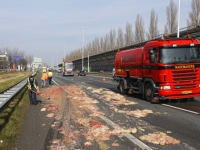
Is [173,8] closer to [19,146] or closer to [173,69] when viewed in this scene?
[173,69]

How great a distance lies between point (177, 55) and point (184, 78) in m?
1.15

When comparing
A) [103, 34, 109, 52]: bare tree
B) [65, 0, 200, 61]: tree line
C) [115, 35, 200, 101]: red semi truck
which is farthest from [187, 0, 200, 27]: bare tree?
[103, 34, 109, 52]: bare tree

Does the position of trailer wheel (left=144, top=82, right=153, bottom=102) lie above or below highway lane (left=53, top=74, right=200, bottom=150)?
above

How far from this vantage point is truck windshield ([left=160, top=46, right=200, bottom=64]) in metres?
11.2

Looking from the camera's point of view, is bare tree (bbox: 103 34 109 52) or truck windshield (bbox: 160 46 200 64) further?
bare tree (bbox: 103 34 109 52)

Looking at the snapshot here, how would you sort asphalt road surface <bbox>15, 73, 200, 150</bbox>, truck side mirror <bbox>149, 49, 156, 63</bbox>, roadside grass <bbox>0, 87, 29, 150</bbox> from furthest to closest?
1. truck side mirror <bbox>149, 49, 156, 63</bbox>
2. roadside grass <bbox>0, 87, 29, 150</bbox>
3. asphalt road surface <bbox>15, 73, 200, 150</bbox>

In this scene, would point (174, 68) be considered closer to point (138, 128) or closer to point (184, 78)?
point (184, 78)

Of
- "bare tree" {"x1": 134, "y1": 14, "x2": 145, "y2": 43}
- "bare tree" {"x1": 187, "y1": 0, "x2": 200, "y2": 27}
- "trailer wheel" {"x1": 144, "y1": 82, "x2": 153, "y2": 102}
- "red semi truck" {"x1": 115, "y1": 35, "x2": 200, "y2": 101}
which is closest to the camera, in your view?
"red semi truck" {"x1": 115, "y1": 35, "x2": 200, "y2": 101}

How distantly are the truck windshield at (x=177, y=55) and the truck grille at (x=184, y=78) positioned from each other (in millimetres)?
524

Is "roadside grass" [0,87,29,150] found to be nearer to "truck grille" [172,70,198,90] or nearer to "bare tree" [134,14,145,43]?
"truck grille" [172,70,198,90]

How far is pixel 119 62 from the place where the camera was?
17.6m

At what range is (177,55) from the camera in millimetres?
11305

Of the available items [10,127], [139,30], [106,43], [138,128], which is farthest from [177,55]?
[106,43]

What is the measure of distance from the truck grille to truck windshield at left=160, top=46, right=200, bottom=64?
52 cm
